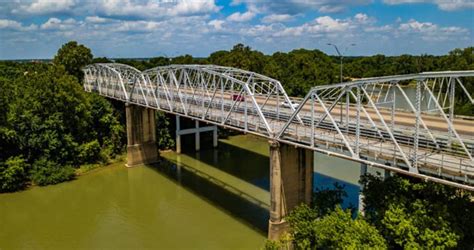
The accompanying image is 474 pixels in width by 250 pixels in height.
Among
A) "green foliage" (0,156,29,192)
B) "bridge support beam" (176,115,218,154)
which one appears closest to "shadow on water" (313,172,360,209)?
"bridge support beam" (176,115,218,154)

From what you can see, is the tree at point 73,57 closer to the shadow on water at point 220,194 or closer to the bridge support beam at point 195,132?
the bridge support beam at point 195,132

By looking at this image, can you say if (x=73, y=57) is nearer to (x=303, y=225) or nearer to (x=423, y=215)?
(x=303, y=225)

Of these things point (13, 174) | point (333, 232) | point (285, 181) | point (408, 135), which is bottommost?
point (13, 174)

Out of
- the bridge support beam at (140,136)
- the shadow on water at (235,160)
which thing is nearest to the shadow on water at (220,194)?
the bridge support beam at (140,136)

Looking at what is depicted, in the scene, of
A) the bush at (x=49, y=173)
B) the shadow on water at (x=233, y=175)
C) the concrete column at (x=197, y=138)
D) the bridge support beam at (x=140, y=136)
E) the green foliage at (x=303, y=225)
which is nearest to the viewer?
the green foliage at (x=303, y=225)

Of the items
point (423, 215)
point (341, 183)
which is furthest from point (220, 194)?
point (423, 215)

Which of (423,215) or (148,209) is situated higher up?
(423,215)
